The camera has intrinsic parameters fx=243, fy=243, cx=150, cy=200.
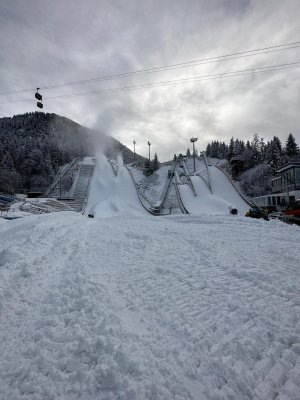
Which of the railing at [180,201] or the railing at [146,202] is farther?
the railing at [146,202]

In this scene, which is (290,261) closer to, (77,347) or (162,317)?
(162,317)

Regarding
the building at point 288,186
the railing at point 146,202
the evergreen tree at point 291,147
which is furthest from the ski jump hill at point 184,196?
the evergreen tree at point 291,147

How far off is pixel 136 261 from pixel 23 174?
7413 centimetres

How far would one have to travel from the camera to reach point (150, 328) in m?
3.46

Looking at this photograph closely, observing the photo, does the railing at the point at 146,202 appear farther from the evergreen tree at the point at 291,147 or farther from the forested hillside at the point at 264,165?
the evergreen tree at the point at 291,147

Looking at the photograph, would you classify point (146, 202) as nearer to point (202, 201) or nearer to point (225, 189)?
point (202, 201)

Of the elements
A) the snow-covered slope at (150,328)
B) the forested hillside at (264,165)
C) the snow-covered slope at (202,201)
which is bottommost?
the snow-covered slope at (150,328)

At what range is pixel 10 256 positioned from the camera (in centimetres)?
696

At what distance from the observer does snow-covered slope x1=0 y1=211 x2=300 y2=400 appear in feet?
8.16

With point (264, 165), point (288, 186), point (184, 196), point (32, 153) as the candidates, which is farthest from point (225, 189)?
point (32, 153)

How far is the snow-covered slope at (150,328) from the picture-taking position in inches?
98.0

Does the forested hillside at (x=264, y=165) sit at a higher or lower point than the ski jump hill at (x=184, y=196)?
higher

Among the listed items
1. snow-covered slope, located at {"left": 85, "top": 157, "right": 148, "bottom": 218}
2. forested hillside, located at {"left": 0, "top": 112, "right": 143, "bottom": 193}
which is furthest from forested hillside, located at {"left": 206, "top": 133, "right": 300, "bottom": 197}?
forested hillside, located at {"left": 0, "top": 112, "right": 143, "bottom": 193}

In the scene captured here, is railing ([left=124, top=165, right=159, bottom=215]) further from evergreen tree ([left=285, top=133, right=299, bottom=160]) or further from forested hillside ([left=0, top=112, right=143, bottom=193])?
evergreen tree ([left=285, top=133, right=299, bottom=160])
